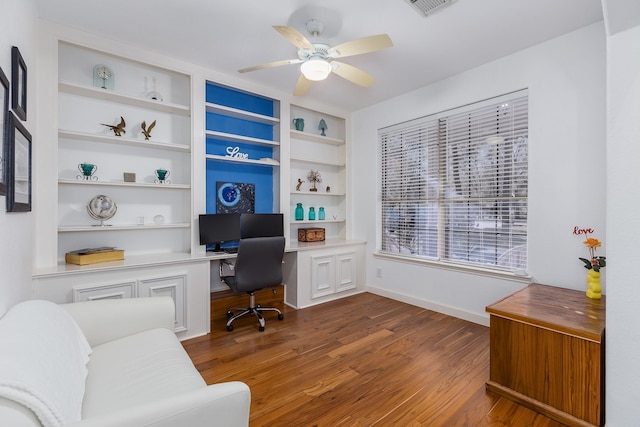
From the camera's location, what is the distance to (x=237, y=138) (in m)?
3.37

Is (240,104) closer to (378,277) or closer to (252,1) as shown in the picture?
(252,1)

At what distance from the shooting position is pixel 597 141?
2.32 m

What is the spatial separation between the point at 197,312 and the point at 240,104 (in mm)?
2413

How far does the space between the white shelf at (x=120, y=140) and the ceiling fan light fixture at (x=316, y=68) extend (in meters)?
1.46

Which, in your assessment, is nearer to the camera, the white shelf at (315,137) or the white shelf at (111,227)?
the white shelf at (111,227)

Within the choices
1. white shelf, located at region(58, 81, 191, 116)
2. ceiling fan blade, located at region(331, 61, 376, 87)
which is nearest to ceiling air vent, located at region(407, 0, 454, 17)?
ceiling fan blade, located at region(331, 61, 376, 87)

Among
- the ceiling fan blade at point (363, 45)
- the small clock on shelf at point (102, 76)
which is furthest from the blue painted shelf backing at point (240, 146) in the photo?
the ceiling fan blade at point (363, 45)

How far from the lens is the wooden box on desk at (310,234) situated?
4000mm

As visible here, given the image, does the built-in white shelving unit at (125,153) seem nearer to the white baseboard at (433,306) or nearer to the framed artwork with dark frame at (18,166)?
the framed artwork with dark frame at (18,166)

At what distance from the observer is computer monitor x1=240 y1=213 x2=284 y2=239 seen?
11.1ft

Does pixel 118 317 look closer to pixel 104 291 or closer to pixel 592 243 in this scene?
pixel 104 291

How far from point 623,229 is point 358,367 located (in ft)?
5.87

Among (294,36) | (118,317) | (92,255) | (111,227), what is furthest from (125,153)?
(294,36)

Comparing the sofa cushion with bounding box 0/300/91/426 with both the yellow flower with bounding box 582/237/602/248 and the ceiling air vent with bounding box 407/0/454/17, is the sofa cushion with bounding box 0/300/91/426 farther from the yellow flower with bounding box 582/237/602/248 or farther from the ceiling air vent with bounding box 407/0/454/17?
the yellow flower with bounding box 582/237/602/248
